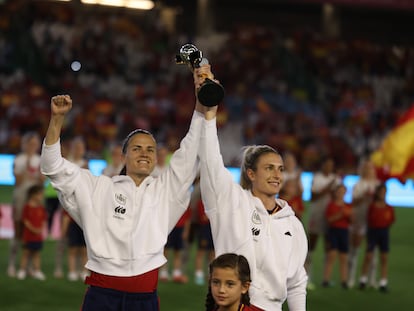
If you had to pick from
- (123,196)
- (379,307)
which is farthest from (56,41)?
(123,196)

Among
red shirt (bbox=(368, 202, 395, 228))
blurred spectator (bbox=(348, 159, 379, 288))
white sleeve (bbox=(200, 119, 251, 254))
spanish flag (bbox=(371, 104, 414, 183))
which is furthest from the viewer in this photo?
spanish flag (bbox=(371, 104, 414, 183))

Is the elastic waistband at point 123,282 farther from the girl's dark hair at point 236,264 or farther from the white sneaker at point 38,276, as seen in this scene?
the white sneaker at point 38,276

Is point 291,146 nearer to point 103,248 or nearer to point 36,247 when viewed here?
point 36,247

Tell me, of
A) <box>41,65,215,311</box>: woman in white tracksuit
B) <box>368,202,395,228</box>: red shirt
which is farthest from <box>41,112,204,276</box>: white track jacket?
<box>368,202,395,228</box>: red shirt

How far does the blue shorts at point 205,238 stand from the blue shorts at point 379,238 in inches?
81.1

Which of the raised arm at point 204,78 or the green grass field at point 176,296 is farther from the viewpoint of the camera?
the green grass field at point 176,296

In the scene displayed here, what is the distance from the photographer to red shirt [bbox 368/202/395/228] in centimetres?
1273

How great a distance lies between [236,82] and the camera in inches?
1137

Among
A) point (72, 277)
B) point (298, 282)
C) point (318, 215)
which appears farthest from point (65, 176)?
point (318, 215)

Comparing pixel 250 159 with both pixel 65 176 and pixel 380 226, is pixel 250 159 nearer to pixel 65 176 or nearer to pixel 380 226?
pixel 65 176

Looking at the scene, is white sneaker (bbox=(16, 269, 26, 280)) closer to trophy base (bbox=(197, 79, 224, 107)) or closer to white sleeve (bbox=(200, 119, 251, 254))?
white sleeve (bbox=(200, 119, 251, 254))

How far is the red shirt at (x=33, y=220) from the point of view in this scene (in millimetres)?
11906

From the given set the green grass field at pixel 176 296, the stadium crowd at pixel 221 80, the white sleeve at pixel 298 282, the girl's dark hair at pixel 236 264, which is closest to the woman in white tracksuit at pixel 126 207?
the white sleeve at pixel 298 282

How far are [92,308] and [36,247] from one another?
664 centimetres
